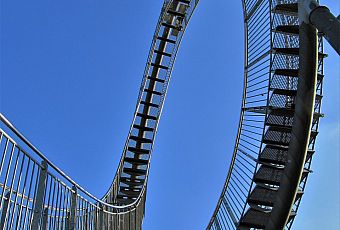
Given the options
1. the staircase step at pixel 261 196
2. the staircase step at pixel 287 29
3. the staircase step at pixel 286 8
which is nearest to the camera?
the staircase step at pixel 286 8

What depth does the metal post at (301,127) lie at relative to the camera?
23.4ft

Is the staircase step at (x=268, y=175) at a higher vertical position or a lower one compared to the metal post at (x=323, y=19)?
lower

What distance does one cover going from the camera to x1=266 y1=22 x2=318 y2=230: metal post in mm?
7121

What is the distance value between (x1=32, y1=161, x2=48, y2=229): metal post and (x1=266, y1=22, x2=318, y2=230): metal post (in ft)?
13.2

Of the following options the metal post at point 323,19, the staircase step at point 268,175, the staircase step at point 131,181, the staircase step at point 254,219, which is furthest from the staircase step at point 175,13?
the metal post at point 323,19

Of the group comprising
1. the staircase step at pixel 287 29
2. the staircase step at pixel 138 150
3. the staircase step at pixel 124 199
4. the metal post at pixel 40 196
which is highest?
the staircase step at pixel 287 29

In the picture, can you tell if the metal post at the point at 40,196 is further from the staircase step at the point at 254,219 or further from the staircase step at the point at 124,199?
the staircase step at the point at 124,199

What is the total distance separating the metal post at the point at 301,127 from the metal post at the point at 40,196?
4.03 metres

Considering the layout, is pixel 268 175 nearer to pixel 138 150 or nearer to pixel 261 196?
pixel 261 196

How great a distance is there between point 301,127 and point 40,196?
210 inches

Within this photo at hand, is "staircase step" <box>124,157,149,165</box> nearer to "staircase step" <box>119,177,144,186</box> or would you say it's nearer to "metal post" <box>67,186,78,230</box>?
"staircase step" <box>119,177,144,186</box>

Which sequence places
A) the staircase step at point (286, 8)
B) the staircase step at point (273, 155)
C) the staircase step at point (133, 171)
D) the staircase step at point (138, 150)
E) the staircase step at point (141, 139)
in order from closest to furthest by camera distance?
the staircase step at point (286, 8) < the staircase step at point (273, 155) < the staircase step at point (133, 171) < the staircase step at point (138, 150) < the staircase step at point (141, 139)

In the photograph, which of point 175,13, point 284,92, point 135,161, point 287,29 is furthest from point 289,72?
point 175,13

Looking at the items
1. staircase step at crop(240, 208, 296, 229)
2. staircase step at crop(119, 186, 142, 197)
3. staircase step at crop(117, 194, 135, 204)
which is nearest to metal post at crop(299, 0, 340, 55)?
staircase step at crop(240, 208, 296, 229)
